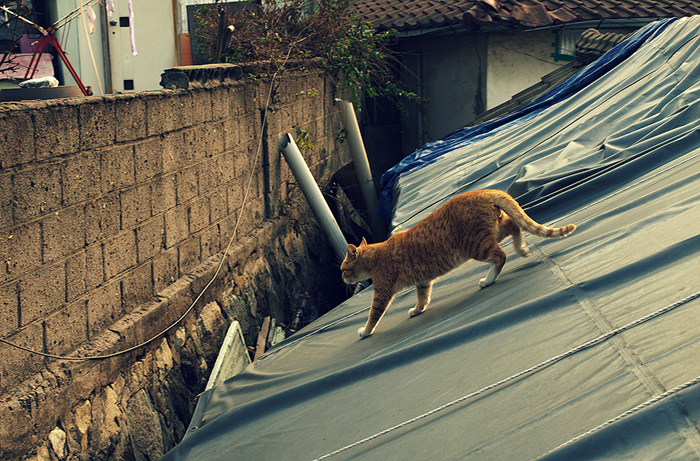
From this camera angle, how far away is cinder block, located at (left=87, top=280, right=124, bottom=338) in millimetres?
3352

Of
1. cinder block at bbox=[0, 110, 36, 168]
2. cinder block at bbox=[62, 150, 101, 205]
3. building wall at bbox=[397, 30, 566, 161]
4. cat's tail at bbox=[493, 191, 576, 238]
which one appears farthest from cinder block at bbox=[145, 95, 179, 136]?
building wall at bbox=[397, 30, 566, 161]

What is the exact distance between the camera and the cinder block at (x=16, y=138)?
267cm

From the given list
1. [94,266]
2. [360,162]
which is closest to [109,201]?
[94,266]

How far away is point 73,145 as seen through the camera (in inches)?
124

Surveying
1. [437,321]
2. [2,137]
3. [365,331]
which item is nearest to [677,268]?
[437,321]

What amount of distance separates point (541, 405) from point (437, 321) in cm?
102

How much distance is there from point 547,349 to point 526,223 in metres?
0.89

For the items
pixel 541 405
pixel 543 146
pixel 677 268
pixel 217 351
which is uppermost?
pixel 543 146

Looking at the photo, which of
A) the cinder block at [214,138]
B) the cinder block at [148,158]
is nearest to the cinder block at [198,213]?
the cinder block at [214,138]

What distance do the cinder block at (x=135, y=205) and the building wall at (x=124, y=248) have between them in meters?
0.01

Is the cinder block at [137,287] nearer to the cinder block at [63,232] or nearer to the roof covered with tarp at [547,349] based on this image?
the cinder block at [63,232]

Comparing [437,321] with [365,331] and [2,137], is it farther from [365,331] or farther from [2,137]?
[2,137]

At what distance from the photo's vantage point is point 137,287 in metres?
3.80

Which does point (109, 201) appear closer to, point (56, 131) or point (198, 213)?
point (56, 131)
